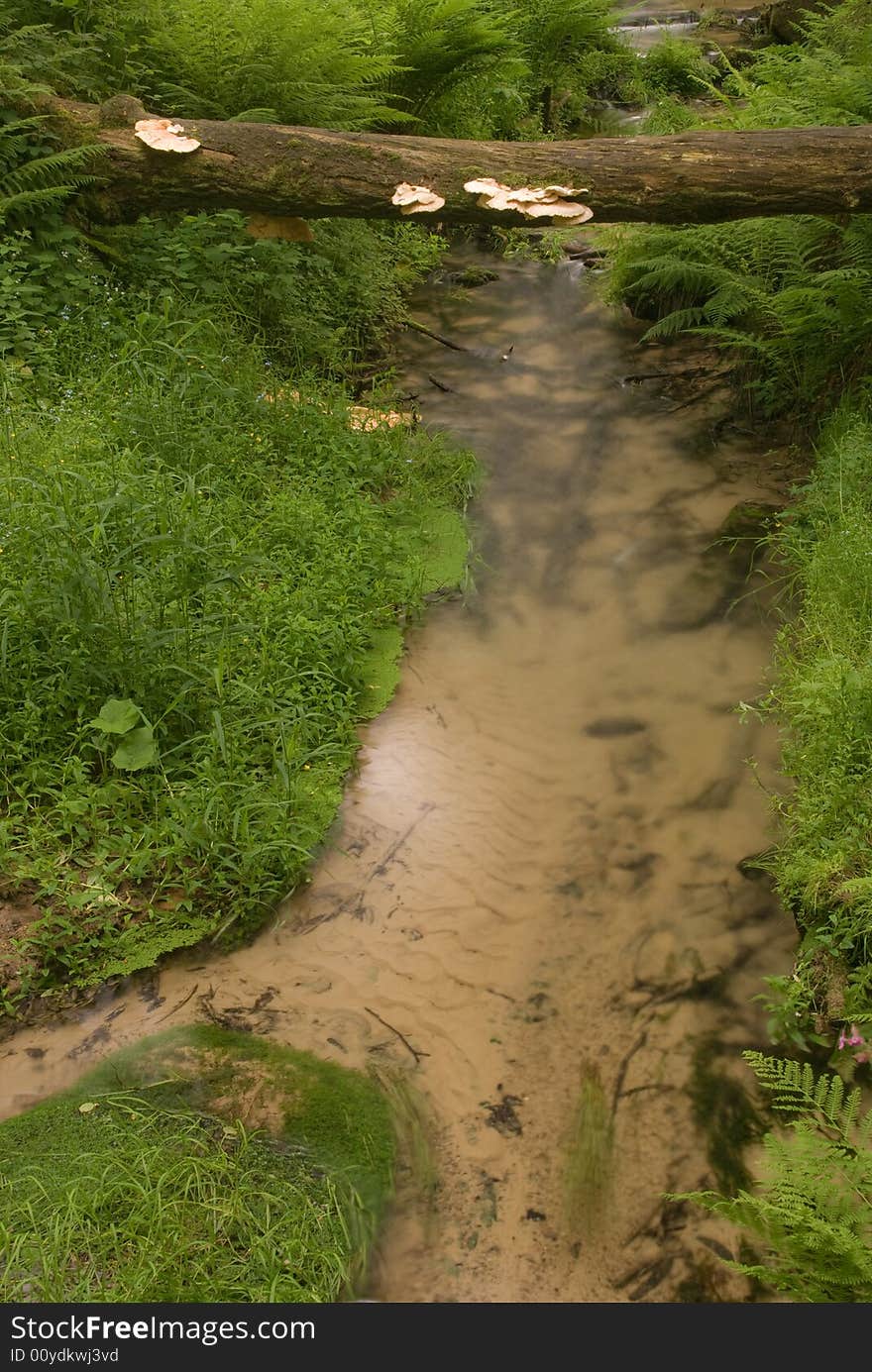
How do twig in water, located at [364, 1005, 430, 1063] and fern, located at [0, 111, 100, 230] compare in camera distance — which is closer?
twig in water, located at [364, 1005, 430, 1063]

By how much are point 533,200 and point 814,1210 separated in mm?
4741

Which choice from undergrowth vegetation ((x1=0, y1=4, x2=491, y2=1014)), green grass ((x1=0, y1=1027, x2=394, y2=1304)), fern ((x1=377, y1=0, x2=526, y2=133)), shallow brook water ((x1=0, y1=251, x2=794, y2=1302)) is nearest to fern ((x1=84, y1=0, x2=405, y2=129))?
undergrowth vegetation ((x1=0, y1=4, x2=491, y2=1014))

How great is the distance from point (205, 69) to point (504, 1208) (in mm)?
6013

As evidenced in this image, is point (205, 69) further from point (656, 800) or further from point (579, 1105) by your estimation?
point (579, 1105)

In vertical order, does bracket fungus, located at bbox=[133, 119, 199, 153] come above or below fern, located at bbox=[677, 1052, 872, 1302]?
above

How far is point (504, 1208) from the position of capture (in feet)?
9.52

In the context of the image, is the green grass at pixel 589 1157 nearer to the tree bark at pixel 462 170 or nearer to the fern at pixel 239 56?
the tree bark at pixel 462 170

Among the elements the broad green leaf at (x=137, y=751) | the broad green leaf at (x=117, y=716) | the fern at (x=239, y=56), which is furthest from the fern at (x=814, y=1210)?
the fern at (x=239, y=56)

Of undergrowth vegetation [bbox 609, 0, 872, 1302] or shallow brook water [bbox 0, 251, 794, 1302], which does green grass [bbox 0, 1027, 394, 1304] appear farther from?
undergrowth vegetation [bbox 609, 0, 872, 1302]

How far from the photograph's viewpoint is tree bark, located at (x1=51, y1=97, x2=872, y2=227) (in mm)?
5398

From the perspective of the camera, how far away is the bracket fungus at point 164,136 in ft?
17.8

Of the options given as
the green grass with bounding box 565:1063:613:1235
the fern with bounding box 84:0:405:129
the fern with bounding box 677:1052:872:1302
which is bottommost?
the green grass with bounding box 565:1063:613:1235

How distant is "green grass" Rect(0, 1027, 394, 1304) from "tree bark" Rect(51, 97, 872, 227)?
431cm

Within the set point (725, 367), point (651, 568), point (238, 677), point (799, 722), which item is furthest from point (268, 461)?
point (725, 367)
